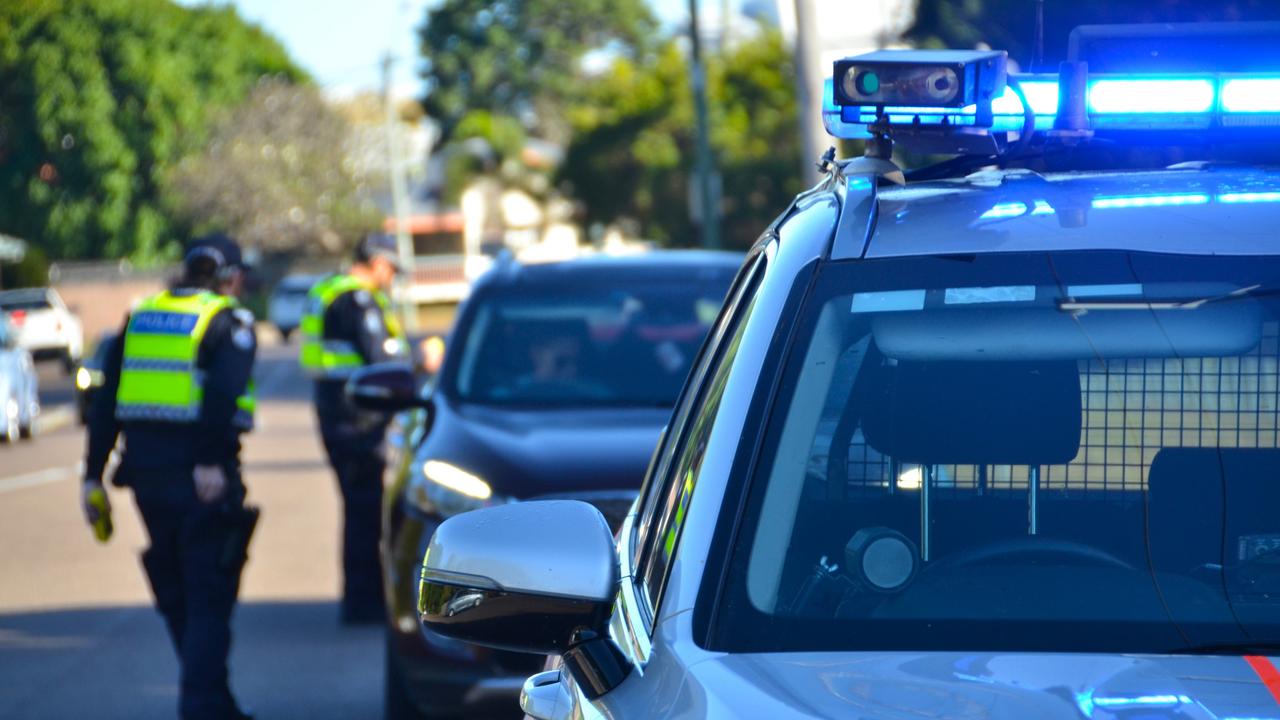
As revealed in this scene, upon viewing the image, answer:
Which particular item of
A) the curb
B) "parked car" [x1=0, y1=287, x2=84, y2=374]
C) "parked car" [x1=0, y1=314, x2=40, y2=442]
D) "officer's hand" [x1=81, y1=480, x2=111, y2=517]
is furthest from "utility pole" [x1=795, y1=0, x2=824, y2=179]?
"parked car" [x1=0, y1=287, x2=84, y2=374]

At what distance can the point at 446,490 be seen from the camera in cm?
608

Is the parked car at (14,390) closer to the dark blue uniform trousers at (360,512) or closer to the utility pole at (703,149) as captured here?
the utility pole at (703,149)

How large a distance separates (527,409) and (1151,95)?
3997 mm

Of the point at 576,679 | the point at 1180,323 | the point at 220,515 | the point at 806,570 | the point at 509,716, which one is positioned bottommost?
the point at 509,716

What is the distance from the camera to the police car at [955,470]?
2369 mm

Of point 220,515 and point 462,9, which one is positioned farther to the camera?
point 462,9

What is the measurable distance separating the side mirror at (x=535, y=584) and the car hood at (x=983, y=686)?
0.94 feet

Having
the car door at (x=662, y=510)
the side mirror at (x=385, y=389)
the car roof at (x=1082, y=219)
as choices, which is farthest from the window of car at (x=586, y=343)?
the car roof at (x=1082, y=219)

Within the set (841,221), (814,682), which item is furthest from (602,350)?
(814,682)

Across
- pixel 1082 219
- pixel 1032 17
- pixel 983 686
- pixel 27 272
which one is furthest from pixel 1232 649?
pixel 27 272

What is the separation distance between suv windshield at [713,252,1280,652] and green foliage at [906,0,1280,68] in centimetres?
301

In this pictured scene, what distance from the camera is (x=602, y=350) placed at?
7.16m

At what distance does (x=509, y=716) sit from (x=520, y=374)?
5.09 ft

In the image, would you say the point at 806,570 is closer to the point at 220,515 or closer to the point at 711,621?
the point at 711,621
